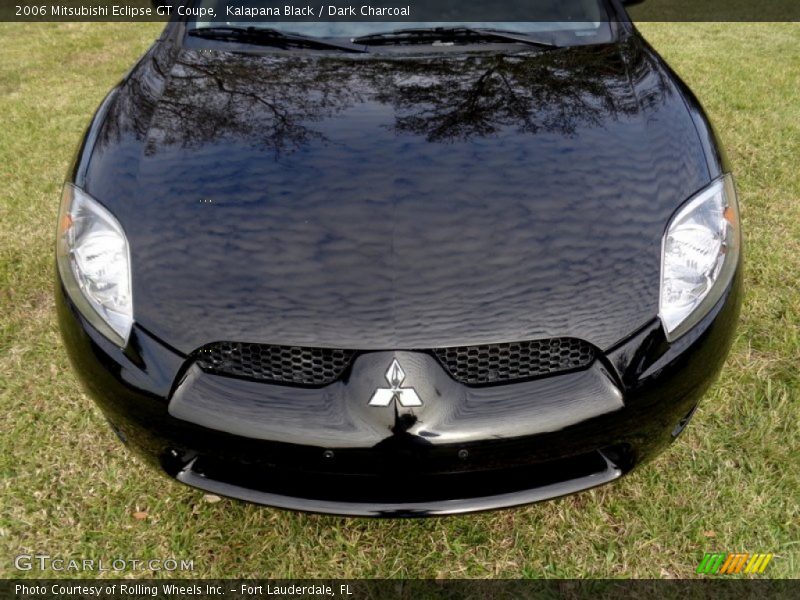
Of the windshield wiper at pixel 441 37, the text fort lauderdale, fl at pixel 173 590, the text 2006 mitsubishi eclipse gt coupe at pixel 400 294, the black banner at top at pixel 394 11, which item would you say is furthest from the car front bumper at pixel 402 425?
the black banner at top at pixel 394 11

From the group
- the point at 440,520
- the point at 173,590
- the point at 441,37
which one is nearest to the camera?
the point at 173,590

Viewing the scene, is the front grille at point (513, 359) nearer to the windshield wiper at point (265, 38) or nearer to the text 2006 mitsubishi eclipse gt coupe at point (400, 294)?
the text 2006 mitsubishi eclipse gt coupe at point (400, 294)

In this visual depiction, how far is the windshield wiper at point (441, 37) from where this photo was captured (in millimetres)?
2191

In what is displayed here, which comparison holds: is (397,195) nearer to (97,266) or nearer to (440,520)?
(97,266)

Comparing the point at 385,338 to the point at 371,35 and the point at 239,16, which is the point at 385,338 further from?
the point at 239,16

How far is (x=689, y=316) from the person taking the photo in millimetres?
1543

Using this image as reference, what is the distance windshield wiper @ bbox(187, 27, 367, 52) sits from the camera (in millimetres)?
2176

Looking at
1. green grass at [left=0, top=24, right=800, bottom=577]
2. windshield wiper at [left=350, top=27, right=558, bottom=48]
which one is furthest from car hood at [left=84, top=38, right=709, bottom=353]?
green grass at [left=0, top=24, right=800, bottom=577]

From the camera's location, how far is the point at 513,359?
144 centimetres

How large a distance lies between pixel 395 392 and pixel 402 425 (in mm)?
Result: 73

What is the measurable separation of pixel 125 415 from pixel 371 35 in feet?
4.61

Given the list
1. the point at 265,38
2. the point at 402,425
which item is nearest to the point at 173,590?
the point at 402,425

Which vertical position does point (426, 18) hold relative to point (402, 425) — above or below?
above

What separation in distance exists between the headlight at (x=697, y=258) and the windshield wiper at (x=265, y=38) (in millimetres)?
1135
